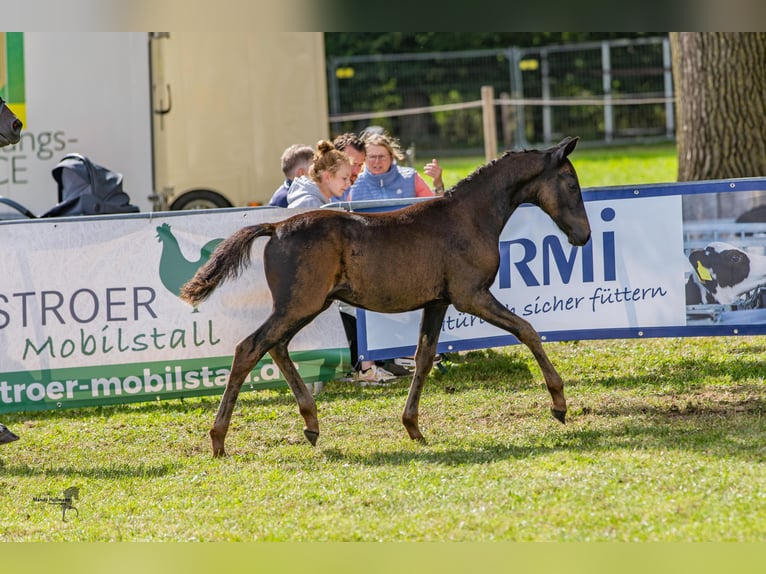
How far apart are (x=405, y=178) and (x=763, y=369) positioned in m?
3.31

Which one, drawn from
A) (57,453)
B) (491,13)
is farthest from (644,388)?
(491,13)

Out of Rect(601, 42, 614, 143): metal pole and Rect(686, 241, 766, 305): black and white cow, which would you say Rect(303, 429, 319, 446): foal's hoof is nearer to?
Rect(686, 241, 766, 305): black and white cow

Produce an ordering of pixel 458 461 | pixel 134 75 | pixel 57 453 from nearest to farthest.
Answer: pixel 458 461 → pixel 57 453 → pixel 134 75

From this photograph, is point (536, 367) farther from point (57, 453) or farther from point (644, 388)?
point (57, 453)

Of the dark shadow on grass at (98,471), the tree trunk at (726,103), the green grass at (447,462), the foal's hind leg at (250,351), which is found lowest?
→ the dark shadow on grass at (98,471)

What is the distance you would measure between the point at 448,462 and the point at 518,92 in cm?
2523

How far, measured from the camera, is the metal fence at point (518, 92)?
29.8 meters

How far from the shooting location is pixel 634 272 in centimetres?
840

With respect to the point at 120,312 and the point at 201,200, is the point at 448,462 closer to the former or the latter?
the point at 120,312

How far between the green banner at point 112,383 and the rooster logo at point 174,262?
61 centimetres

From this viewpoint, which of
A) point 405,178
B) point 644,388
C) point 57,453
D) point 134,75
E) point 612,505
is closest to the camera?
point 612,505

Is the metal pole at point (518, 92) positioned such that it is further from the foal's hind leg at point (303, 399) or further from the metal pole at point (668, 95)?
the foal's hind leg at point (303, 399)

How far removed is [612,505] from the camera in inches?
181

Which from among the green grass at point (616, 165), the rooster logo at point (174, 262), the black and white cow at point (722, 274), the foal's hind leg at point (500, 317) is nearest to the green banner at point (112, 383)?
the rooster logo at point (174, 262)
